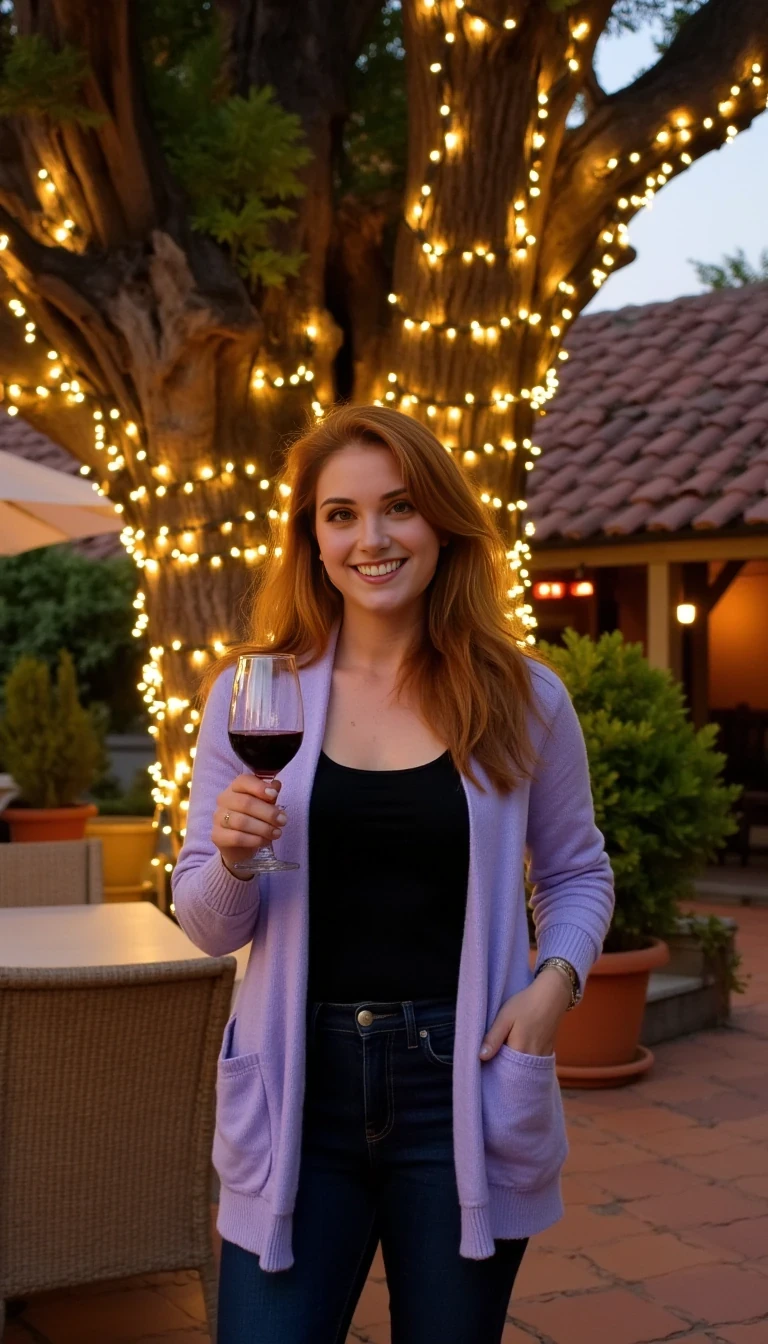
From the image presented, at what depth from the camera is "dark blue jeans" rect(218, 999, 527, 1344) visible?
73.4 inches

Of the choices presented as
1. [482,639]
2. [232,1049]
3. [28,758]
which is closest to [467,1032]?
[232,1049]

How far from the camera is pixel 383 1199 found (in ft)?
6.36

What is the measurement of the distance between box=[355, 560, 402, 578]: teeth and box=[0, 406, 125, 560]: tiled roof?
44.9 feet

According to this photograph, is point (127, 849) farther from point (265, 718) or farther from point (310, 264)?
point (265, 718)

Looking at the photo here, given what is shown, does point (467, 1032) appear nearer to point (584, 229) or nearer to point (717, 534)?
point (584, 229)

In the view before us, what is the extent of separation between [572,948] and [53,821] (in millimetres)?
7982

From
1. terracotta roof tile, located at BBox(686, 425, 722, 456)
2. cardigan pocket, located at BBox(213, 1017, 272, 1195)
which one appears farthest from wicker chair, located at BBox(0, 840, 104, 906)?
terracotta roof tile, located at BBox(686, 425, 722, 456)

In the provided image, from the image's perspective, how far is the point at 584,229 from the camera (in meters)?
5.93

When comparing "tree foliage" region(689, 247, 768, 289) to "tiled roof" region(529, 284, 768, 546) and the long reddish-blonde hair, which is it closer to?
"tiled roof" region(529, 284, 768, 546)

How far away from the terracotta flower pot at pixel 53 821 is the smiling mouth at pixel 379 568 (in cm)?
782

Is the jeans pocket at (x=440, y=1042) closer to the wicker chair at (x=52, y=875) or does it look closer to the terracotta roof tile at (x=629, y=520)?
the wicker chair at (x=52, y=875)

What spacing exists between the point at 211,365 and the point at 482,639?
3.51 m

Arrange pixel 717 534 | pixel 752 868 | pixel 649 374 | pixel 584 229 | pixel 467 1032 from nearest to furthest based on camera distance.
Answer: pixel 467 1032 → pixel 584 229 → pixel 717 534 → pixel 752 868 → pixel 649 374

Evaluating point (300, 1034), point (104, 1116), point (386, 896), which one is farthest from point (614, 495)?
point (300, 1034)
